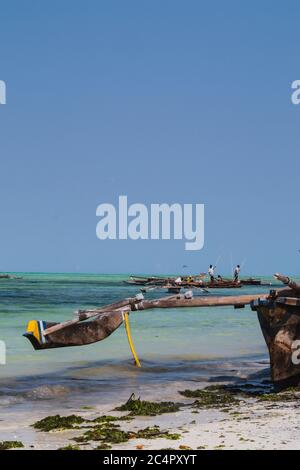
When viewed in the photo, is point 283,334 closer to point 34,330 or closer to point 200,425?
point 200,425

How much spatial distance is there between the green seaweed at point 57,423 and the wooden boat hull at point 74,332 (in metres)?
1.85

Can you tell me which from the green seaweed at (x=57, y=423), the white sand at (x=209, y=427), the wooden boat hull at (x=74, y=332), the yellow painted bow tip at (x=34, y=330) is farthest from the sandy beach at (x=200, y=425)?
the yellow painted bow tip at (x=34, y=330)

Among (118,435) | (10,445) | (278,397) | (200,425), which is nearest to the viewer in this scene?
(10,445)

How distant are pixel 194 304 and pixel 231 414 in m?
2.83

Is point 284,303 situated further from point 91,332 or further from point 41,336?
point 41,336

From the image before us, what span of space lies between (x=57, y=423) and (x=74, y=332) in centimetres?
247

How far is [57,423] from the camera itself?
938 cm

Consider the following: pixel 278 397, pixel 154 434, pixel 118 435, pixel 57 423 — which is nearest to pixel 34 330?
pixel 57 423

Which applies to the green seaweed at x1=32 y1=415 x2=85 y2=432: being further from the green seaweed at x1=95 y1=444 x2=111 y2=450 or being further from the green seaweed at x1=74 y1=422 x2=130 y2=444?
the green seaweed at x1=95 y1=444 x2=111 y2=450

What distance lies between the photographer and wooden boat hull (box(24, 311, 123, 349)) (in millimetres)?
11367

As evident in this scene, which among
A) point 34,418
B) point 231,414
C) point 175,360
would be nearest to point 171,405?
point 231,414

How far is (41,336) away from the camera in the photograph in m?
11.4

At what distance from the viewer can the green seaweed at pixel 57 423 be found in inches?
363

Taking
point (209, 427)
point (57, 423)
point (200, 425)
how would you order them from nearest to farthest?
point (209, 427)
point (200, 425)
point (57, 423)
